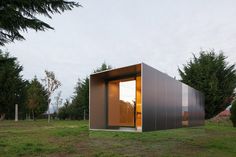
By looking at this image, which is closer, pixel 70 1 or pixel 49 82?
pixel 70 1

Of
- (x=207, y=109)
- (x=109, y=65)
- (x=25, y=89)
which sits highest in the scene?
(x=109, y=65)

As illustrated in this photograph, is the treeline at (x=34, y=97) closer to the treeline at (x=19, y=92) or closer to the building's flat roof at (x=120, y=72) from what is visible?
the treeline at (x=19, y=92)

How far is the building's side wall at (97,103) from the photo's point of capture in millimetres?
14500

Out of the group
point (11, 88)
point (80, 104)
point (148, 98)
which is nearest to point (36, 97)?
point (11, 88)

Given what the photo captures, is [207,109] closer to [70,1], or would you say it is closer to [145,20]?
[145,20]

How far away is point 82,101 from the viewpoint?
38625mm

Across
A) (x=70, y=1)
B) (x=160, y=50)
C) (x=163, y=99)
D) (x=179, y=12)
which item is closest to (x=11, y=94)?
(x=160, y=50)

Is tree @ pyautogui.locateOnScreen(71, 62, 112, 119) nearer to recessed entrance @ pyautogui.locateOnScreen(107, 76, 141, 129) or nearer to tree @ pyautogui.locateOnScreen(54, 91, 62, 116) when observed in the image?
tree @ pyautogui.locateOnScreen(54, 91, 62, 116)

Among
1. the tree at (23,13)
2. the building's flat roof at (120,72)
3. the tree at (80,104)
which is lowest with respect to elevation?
the tree at (80,104)

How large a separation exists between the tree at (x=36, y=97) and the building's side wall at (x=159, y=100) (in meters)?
23.6

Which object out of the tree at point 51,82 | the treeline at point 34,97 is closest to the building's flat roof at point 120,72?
the treeline at point 34,97

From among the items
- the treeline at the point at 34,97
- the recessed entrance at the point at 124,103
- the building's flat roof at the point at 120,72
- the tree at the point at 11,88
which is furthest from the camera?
the treeline at the point at 34,97

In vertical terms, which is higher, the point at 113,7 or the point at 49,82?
the point at 113,7

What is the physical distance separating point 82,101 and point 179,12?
23.4m
